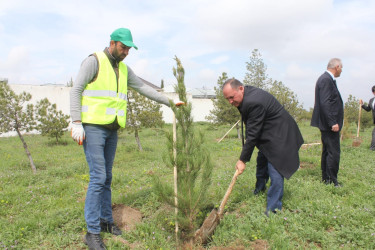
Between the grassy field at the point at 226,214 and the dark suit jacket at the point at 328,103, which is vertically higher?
the dark suit jacket at the point at 328,103

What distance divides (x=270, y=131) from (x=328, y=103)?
5.77ft

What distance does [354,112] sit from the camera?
15.7 metres

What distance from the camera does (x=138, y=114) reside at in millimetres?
9164

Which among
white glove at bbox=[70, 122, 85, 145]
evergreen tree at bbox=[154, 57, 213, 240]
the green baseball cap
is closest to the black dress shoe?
evergreen tree at bbox=[154, 57, 213, 240]

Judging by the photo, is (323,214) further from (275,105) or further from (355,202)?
(275,105)

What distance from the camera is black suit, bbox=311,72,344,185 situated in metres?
4.56

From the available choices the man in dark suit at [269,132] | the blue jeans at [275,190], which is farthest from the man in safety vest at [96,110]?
the blue jeans at [275,190]

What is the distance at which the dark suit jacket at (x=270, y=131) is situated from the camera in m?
3.36

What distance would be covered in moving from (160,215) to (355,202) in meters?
2.83

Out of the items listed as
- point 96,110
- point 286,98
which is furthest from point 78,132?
point 286,98

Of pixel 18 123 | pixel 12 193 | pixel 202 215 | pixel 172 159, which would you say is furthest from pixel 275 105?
pixel 18 123

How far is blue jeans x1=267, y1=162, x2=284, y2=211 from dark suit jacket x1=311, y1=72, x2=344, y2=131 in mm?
1741

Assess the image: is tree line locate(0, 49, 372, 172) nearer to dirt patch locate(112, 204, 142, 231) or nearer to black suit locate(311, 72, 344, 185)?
dirt patch locate(112, 204, 142, 231)

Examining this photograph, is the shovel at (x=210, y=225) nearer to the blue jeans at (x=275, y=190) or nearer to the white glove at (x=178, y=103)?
the blue jeans at (x=275, y=190)
